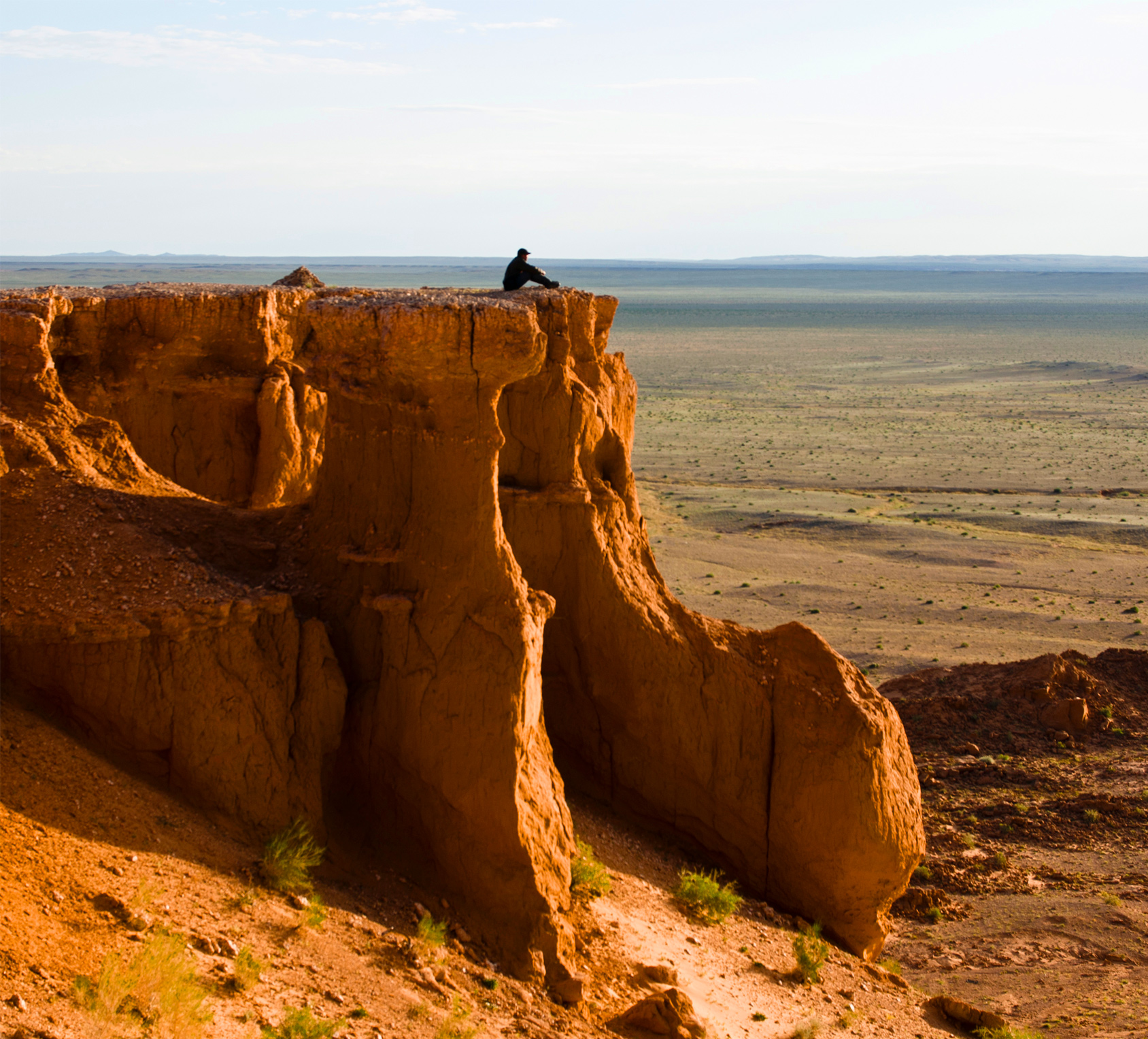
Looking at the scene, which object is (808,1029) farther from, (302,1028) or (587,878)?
(302,1028)

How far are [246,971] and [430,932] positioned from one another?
1791mm

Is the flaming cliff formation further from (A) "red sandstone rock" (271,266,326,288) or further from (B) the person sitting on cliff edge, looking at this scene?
(A) "red sandstone rock" (271,266,326,288)

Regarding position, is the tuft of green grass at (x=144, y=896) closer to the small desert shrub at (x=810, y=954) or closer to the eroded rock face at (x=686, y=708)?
the eroded rock face at (x=686, y=708)

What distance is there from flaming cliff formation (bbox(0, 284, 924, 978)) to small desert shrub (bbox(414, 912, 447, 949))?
1.33ft

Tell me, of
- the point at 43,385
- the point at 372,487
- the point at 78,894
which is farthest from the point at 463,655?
the point at 43,385

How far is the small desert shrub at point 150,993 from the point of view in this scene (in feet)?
21.8

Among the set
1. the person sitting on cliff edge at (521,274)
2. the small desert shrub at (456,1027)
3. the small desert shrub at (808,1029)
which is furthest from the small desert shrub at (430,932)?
the person sitting on cliff edge at (521,274)

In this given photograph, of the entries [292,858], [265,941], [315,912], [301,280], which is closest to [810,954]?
[315,912]

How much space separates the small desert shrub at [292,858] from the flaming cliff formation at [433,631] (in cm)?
25

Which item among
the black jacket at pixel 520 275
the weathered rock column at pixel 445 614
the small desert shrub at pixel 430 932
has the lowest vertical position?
the small desert shrub at pixel 430 932

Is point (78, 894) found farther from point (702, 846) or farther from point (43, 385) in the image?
point (702, 846)

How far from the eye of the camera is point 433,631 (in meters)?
9.92

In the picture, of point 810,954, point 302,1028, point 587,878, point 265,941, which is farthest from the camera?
point 810,954

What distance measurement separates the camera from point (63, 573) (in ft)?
30.6
